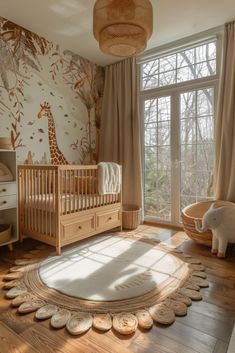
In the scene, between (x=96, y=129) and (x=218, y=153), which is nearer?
(x=218, y=153)

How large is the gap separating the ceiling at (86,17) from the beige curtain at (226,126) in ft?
1.11


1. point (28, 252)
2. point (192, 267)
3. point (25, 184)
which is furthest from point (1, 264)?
point (192, 267)

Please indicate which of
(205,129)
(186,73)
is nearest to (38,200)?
(205,129)

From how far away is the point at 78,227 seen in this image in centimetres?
262

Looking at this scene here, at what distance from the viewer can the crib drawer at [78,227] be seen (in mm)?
2475

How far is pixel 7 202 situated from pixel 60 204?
1.91ft

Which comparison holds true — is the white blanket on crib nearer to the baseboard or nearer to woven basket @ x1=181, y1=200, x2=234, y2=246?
woven basket @ x1=181, y1=200, x2=234, y2=246

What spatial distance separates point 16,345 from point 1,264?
3.66 ft

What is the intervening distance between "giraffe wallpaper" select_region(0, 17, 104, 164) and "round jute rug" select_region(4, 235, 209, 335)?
1505 mm

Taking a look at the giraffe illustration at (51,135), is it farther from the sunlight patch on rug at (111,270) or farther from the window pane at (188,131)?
the window pane at (188,131)

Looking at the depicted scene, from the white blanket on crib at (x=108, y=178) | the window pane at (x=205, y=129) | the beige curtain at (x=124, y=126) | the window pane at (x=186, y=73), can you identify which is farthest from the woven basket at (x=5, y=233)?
the window pane at (x=186, y=73)

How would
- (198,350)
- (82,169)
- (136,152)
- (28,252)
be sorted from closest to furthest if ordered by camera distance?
(198,350) → (28,252) → (82,169) → (136,152)

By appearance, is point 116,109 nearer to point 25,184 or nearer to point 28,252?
point 25,184

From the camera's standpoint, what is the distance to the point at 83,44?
129 inches
